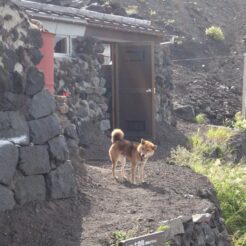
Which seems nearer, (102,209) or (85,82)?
(102,209)

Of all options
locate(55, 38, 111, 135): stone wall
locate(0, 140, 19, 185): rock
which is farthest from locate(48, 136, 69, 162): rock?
locate(55, 38, 111, 135): stone wall

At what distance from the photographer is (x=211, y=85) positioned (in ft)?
77.7

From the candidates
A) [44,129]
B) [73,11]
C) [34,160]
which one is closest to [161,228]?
[34,160]

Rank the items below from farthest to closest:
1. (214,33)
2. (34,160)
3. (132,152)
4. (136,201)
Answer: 1. (214,33)
2. (132,152)
3. (136,201)
4. (34,160)

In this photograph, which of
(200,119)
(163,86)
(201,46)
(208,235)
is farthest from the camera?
(201,46)

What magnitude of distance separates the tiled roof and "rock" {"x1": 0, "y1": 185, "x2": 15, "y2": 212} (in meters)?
5.42

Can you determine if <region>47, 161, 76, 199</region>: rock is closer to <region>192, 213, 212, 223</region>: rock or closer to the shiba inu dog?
<region>192, 213, 212, 223</region>: rock

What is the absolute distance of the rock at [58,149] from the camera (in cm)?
799

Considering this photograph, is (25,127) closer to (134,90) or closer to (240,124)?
(134,90)

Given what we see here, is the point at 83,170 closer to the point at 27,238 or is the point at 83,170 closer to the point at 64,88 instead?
the point at 27,238

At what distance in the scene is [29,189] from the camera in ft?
24.9

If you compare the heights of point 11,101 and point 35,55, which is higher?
point 35,55

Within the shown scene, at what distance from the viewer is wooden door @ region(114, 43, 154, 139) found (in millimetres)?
15352

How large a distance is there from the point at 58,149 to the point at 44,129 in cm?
30
